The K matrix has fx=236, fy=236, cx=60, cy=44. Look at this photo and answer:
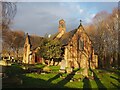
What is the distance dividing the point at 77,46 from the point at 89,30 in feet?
92.8

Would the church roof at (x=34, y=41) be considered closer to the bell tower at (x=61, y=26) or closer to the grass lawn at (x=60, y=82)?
the bell tower at (x=61, y=26)

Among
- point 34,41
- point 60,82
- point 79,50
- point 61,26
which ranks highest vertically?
point 61,26

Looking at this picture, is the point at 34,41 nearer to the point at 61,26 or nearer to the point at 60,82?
the point at 61,26

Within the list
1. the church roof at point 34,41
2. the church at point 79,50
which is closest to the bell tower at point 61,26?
the church roof at point 34,41

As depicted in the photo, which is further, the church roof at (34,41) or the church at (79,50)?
the church roof at (34,41)

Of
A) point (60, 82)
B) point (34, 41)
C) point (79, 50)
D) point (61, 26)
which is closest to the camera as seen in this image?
point (60, 82)

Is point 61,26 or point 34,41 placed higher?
point 61,26

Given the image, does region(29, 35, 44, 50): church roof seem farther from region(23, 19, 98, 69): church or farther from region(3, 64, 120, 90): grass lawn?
region(3, 64, 120, 90): grass lawn

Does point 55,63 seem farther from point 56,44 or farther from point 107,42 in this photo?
point 107,42

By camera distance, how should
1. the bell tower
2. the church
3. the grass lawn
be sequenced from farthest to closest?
the bell tower → the church → the grass lawn

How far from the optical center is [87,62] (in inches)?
2051

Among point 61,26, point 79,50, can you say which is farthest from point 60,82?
point 61,26

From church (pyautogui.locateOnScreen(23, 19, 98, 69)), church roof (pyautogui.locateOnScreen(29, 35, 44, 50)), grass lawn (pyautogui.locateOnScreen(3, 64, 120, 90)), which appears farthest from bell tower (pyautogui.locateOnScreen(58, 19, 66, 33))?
grass lawn (pyautogui.locateOnScreen(3, 64, 120, 90))

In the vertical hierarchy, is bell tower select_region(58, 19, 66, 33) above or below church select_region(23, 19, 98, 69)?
above
